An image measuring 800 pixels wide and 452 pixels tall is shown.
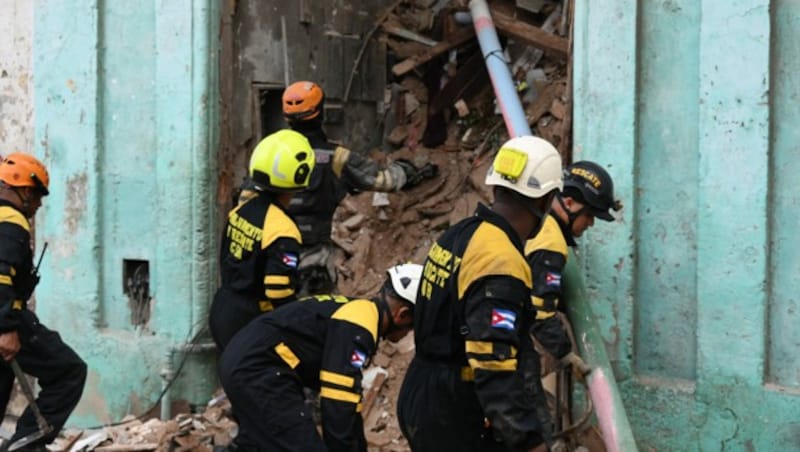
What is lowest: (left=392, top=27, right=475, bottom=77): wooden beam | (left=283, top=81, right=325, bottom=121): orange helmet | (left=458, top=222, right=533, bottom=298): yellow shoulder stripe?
(left=458, top=222, right=533, bottom=298): yellow shoulder stripe

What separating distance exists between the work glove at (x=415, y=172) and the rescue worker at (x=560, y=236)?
3.24 m

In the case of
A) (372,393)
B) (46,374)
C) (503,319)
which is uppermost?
(503,319)

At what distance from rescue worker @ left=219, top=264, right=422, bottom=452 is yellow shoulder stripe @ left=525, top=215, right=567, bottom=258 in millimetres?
880

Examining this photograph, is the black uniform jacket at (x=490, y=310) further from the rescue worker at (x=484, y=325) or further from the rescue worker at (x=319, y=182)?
the rescue worker at (x=319, y=182)

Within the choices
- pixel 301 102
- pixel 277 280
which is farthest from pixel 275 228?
pixel 301 102

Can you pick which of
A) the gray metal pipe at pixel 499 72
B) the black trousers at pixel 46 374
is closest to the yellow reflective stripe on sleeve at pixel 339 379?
the black trousers at pixel 46 374

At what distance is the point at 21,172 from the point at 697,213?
13.6 feet

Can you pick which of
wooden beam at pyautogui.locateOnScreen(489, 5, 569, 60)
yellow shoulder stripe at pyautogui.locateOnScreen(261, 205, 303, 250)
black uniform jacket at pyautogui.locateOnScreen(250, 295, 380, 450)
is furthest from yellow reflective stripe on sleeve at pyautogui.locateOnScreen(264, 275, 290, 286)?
wooden beam at pyautogui.locateOnScreen(489, 5, 569, 60)

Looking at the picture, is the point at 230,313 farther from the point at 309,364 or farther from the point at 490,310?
the point at 490,310

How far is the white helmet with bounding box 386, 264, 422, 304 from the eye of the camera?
4590 mm

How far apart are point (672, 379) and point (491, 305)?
2.45m

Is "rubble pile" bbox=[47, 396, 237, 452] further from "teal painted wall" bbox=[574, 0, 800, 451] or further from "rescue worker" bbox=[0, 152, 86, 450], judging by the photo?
"teal painted wall" bbox=[574, 0, 800, 451]

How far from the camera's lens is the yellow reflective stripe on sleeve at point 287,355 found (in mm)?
4637

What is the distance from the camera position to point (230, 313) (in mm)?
6168
